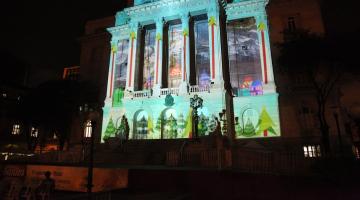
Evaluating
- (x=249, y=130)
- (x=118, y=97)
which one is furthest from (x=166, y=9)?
(x=249, y=130)

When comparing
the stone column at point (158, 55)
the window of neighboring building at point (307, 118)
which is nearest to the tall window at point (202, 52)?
the stone column at point (158, 55)

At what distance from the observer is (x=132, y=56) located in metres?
35.6

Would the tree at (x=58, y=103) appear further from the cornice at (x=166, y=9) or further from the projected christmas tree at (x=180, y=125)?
the projected christmas tree at (x=180, y=125)

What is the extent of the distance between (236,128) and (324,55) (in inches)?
449

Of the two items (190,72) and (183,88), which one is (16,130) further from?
(183,88)

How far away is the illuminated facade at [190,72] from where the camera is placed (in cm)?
3009

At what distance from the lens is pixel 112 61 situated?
125 ft

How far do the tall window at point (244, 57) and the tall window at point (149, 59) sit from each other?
9.99 meters

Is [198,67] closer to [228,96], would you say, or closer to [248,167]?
[228,96]

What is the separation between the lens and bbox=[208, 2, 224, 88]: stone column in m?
30.5

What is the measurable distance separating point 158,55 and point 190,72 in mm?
4532

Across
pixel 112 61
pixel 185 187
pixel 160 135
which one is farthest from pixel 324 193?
pixel 112 61

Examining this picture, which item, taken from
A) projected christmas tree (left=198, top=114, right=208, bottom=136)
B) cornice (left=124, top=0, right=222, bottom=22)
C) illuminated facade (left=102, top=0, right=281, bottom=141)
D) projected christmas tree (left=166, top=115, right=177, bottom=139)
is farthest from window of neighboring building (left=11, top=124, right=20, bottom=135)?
projected christmas tree (left=198, top=114, right=208, bottom=136)

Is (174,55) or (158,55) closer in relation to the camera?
(158,55)
